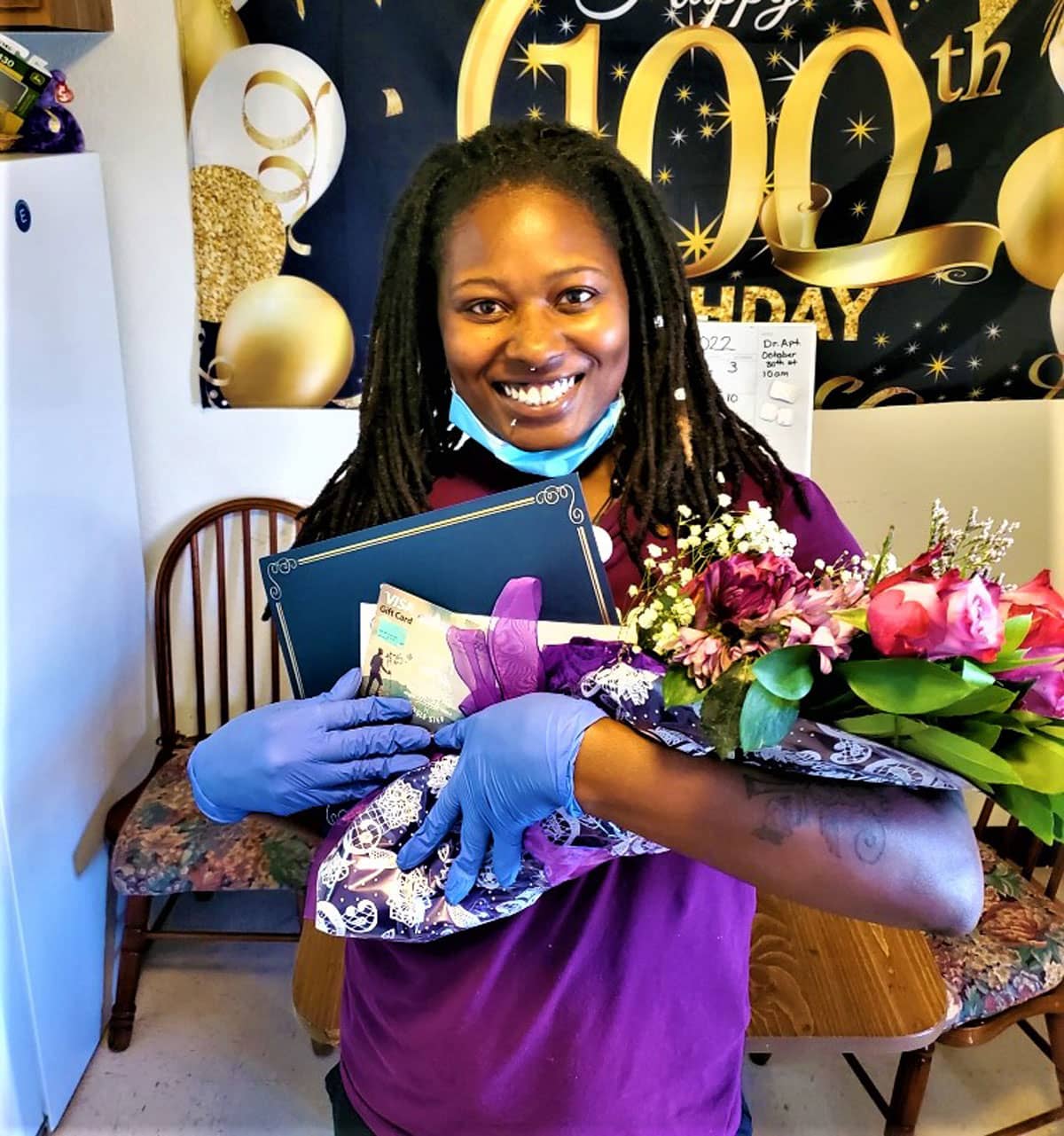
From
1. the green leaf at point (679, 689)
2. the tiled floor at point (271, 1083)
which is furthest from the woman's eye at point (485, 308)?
the tiled floor at point (271, 1083)

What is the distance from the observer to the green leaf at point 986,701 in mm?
551

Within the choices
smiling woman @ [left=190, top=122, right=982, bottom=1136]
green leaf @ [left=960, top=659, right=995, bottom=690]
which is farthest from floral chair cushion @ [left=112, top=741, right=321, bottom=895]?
green leaf @ [left=960, top=659, right=995, bottom=690]

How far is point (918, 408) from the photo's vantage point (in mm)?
1890

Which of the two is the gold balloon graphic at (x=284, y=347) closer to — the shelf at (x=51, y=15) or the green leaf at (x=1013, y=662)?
the shelf at (x=51, y=15)

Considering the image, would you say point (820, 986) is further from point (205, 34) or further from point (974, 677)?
point (205, 34)

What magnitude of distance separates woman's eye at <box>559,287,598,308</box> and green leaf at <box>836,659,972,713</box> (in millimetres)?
430

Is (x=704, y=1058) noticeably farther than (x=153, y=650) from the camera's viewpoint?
No

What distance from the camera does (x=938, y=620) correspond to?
521 mm

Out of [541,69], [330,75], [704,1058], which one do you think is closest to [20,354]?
[330,75]

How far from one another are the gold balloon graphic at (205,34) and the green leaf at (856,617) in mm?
1719

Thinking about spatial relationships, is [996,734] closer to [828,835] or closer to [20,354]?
[828,835]

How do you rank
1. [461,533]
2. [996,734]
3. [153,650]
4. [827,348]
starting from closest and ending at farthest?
[996,734]
[461,533]
[827,348]
[153,650]

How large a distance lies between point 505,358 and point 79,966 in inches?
62.7

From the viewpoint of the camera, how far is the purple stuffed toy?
1696 mm
